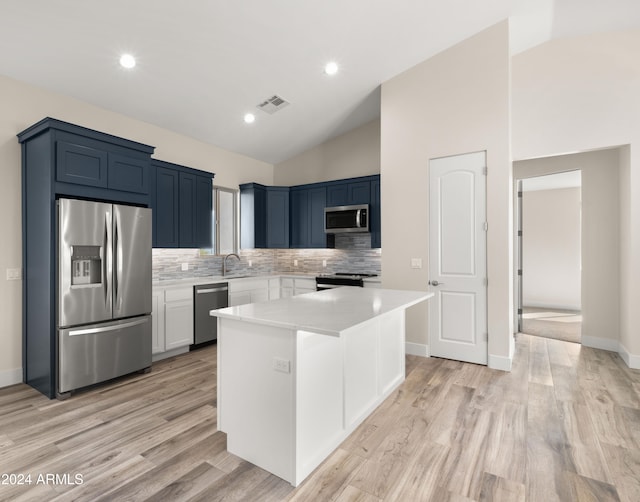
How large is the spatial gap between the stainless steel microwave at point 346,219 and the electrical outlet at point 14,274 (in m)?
3.85

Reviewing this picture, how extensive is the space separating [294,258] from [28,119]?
4.18 m

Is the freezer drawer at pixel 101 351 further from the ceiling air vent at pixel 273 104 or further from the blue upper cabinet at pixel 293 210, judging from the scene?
the ceiling air vent at pixel 273 104

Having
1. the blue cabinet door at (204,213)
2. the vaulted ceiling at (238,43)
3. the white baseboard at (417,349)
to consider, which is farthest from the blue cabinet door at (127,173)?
the white baseboard at (417,349)

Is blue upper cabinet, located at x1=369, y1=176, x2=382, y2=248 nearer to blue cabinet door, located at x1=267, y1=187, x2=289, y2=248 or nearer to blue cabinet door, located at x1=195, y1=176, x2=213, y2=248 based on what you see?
blue cabinet door, located at x1=267, y1=187, x2=289, y2=248

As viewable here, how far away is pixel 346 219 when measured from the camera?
541cm

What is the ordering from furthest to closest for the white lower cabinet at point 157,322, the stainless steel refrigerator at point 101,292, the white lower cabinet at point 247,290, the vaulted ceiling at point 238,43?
the white lower cabinet at point 247,290, the white lower cabinet at point 157,322, the stainless steel refrigerator at point 101,292, the vaulted ceiling at point 238,43

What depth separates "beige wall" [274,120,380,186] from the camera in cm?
571

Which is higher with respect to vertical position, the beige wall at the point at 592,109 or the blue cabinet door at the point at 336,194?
the beige wall at the point at 592,109

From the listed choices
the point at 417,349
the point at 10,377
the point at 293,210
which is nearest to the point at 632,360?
the point at 417,349

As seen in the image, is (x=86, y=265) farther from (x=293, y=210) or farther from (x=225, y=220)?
(x=293, y=210)

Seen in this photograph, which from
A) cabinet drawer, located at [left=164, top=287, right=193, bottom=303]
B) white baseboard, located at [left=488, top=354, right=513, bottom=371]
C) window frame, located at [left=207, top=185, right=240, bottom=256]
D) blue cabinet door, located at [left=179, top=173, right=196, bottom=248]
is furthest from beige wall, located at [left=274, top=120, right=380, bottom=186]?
white baseboard, located at [left=488, top=354, right=513, bottom=371]

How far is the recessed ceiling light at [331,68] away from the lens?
3.87m

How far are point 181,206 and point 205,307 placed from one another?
1.39 m

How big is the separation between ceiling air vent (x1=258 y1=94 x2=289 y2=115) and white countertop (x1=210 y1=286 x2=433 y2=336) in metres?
2.72
